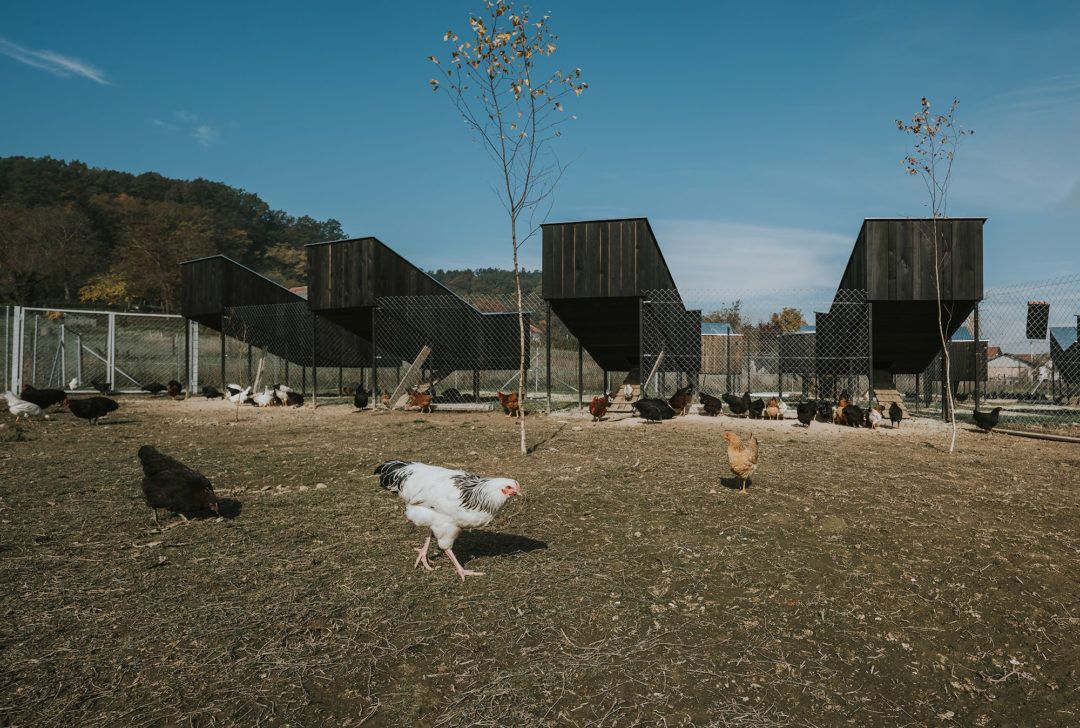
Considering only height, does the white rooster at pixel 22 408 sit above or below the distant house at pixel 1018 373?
below

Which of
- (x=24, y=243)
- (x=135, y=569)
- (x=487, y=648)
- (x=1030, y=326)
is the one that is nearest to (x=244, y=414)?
(x=135, y=569)

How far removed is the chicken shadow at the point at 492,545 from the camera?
4.92 m

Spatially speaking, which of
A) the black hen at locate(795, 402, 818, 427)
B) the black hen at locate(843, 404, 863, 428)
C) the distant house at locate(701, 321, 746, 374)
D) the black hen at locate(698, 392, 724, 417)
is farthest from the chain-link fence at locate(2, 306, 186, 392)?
the distant house at locate(701, 321, 746, 374)

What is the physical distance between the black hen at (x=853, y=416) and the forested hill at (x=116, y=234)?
48.9m

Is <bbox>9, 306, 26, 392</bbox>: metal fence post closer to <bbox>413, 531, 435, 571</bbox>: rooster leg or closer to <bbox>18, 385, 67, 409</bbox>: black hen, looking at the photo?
<bbox>18, 385, 67, 409</bbox>: black hen

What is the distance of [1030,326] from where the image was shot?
53.5 feet

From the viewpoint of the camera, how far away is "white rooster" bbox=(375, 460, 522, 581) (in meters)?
4.32

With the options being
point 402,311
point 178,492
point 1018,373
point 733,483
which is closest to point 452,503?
point 178,492

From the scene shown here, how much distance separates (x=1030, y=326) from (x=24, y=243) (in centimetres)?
5790

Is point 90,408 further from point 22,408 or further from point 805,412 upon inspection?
point 805,412

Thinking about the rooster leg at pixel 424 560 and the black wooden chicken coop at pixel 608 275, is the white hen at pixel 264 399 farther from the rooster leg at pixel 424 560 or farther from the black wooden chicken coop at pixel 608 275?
the rooster leg at pixel 424 560

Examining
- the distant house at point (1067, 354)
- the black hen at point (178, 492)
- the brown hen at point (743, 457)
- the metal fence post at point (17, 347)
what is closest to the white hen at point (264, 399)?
the metal fence post at point (17, 347)

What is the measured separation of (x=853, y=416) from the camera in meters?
13.5

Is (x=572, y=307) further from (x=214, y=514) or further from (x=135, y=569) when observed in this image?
(x=135, y=569)
